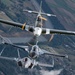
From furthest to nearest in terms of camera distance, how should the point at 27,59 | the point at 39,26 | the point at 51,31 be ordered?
the point at 51,31
the point at 39,26
the point at 27,59

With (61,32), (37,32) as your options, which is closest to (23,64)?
(37,32)

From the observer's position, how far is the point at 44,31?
360 feet

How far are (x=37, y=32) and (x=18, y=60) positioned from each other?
1082 cm

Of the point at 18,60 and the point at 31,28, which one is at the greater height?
the point at 31,28

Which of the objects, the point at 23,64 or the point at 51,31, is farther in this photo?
the point at 51,31

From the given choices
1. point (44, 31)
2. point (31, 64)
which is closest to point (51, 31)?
point (44, 31)

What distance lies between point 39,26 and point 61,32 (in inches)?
744

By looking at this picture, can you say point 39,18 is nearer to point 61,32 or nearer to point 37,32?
point 37,32

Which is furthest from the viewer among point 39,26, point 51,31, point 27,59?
point 51,31

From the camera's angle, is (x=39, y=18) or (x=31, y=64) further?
(x=39, y=18)

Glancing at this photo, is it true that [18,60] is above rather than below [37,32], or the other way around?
below

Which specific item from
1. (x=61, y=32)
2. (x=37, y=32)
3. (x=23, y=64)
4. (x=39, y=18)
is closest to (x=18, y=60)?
(x=23, y=64)

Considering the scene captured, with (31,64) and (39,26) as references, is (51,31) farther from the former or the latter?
(31,64)

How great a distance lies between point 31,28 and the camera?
102938 millimetres
